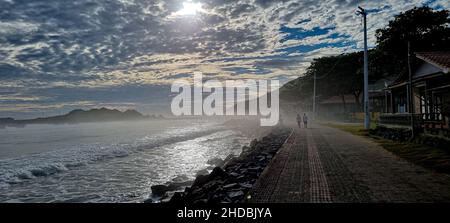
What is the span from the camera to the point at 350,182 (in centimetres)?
766

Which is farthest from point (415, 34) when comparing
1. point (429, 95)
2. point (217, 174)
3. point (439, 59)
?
point (217, 174)

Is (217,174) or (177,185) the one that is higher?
(217,174)

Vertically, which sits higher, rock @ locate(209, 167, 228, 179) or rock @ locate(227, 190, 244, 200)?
rock @ locate(227, 190, 244, 200)

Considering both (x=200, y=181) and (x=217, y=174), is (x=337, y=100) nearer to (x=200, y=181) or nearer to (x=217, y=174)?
(x=217, y=174)

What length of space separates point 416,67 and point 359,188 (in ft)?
68.3

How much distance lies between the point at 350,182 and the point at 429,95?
1922 cm

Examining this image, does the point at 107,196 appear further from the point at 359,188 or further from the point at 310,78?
the point at 310,78

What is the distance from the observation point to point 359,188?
23.1 feet

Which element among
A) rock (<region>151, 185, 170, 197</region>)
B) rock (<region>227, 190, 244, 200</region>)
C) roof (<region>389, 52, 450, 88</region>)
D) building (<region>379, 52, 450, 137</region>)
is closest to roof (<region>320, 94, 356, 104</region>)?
building (<region>379, 52, 450, 137</region>)

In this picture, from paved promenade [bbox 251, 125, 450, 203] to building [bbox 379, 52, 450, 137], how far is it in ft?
20.5

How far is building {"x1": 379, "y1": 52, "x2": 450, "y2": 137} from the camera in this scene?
15878 millimetres

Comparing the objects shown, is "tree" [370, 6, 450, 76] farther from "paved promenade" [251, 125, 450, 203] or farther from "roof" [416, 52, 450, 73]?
"paved promenade" [251, 125, 450, 203]

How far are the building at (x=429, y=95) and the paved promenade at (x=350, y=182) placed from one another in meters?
6.25
